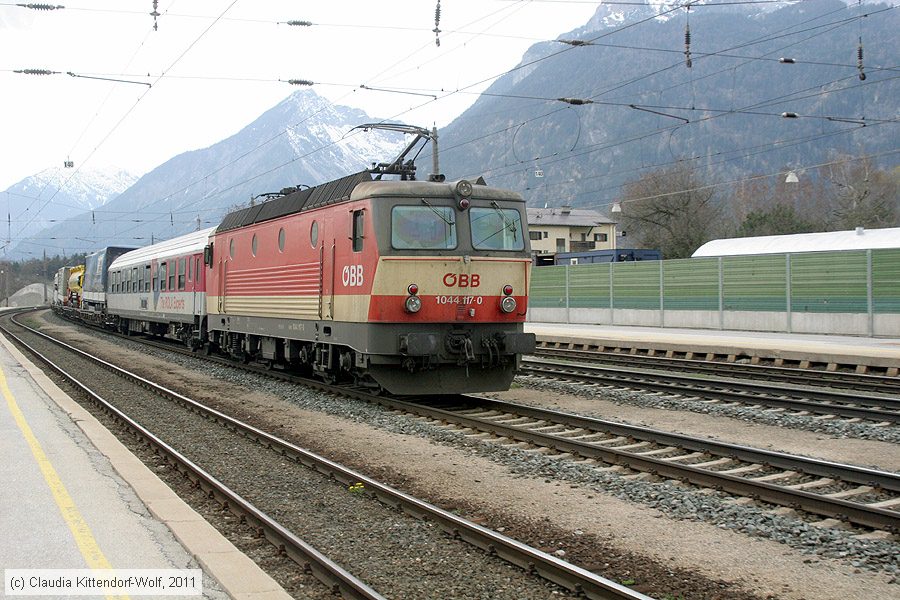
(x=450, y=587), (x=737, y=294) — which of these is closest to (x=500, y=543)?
(x=450, y=587)

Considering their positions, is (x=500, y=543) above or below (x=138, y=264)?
below

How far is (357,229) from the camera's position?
13.5 m

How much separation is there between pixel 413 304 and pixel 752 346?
12.2m

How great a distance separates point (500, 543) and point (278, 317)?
11.2 meters

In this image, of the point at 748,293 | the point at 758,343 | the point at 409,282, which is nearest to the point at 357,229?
the point at 409,282

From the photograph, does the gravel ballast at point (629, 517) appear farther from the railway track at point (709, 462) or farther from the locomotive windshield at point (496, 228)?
the locomotive windshield at point (496, 228)

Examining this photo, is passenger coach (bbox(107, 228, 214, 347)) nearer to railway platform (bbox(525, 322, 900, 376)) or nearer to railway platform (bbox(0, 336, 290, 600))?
railway platform (bbox(525, 322, 900, 376))

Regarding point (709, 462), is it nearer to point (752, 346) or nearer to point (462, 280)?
point (462, 280)

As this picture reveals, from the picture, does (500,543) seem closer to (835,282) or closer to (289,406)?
(289,406)

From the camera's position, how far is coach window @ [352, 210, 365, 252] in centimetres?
1341

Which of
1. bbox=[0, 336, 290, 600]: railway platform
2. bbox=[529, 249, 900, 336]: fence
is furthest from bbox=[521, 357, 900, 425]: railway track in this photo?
bbox=[0, 336, 290, 600]: railway platform

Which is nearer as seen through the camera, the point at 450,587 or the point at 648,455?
the point at 450,587

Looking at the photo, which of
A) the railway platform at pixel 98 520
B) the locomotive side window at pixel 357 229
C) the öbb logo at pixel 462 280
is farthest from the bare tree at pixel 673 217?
the railway platform at pixel 98 520

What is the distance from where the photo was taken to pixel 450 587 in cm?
575
